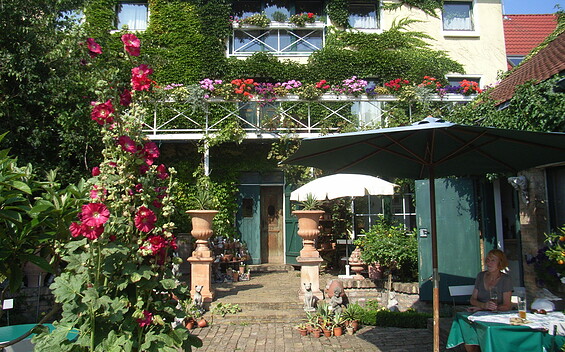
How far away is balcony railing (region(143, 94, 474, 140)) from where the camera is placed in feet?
36.2

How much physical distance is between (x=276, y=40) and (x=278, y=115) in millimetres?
3619

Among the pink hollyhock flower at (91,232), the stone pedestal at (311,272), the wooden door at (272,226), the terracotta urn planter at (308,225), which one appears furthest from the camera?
the wooden door at (272,226)

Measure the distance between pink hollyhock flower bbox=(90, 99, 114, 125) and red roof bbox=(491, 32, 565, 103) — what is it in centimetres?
524

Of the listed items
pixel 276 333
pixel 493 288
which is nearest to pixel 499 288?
pixel 493 288

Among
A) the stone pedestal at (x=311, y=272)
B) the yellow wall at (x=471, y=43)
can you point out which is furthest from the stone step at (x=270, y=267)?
the yellow wall at (x=471, y=43)

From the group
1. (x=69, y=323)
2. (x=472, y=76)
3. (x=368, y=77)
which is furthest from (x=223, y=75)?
(x=69, y=323)

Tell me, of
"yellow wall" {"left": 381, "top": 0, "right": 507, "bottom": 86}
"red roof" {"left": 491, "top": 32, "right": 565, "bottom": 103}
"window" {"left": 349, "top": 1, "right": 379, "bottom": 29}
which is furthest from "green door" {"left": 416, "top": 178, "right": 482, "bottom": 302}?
"window" {"left": 349, "top": 1, "right": 379, "bottom": 29}

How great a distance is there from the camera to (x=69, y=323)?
2.59 m

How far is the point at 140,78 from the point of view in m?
2.78

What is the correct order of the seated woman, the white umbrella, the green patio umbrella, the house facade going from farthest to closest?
the house facade < the white umbrella < the seated woman < the green patio umbrella

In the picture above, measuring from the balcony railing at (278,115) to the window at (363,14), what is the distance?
331cm

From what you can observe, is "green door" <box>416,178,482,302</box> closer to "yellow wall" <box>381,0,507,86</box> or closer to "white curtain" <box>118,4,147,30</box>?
"yellow wall" <box>381,0,507,86</box>

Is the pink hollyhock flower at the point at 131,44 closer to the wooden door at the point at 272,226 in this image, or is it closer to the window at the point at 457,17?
the wooden door at the point at 272,226

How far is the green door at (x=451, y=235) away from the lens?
7.46 m
